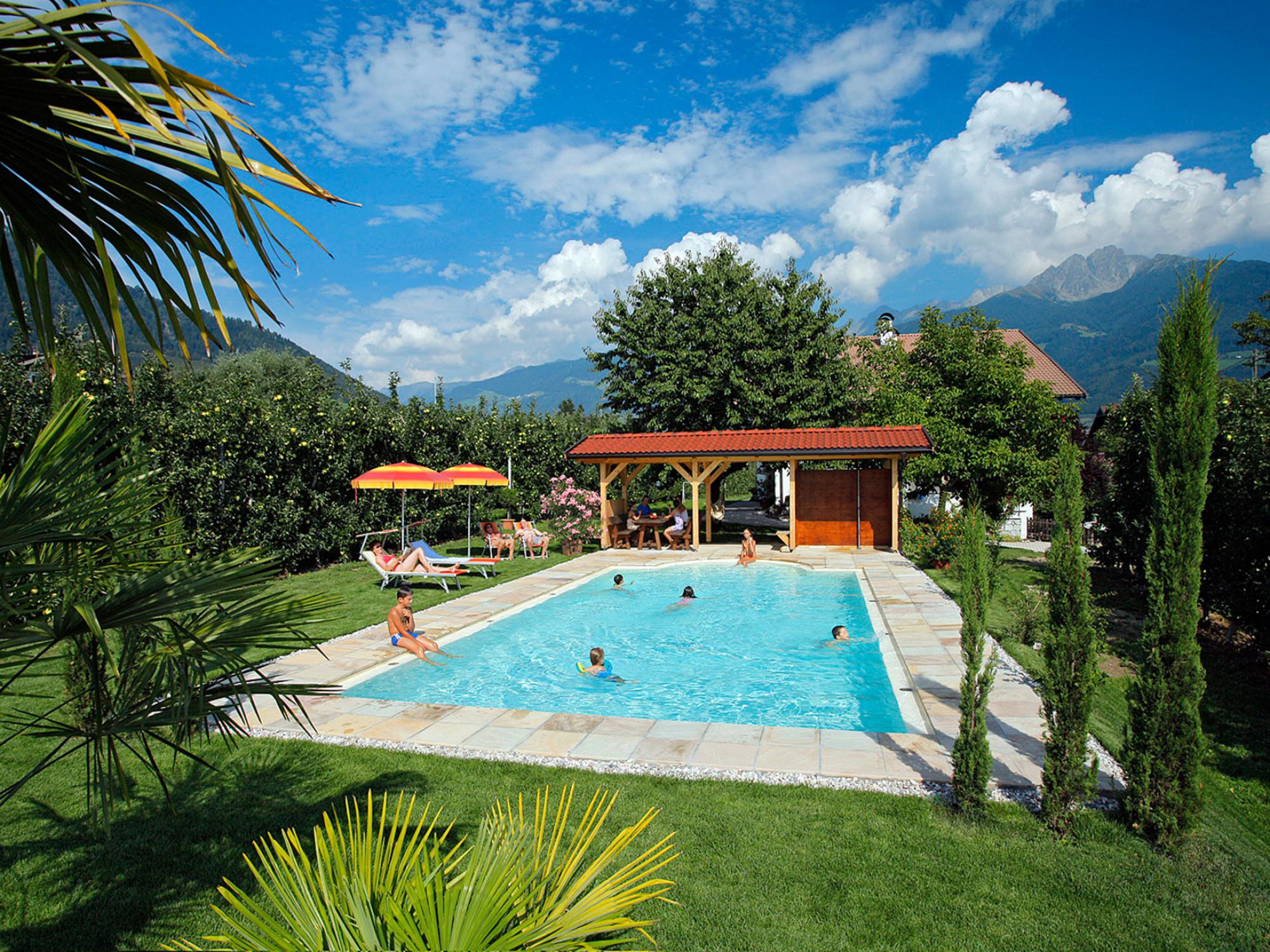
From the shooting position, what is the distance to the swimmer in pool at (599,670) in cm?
891

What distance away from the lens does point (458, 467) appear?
48.8 feet

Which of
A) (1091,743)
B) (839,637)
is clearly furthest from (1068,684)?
(839,637)

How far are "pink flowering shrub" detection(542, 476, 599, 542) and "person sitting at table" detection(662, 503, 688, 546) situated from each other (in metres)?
2.12

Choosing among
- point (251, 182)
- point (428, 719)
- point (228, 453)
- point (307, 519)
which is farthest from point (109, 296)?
point (307, 519)

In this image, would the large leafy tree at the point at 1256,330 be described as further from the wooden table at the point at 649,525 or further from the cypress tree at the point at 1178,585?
the cypress tree at the point at 1178,585

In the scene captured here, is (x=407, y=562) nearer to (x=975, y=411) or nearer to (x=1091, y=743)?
(x=1091, y=743)

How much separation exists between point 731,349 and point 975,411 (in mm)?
7199

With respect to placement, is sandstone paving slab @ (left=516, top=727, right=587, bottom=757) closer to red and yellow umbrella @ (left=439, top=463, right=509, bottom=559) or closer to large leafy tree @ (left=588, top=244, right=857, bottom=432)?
red and yellow umbrella @ (left=439, top=463, right=509, bottom=559)

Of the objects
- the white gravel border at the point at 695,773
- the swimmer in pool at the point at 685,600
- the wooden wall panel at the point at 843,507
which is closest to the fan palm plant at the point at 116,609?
the white gravel border at the point at 695,773

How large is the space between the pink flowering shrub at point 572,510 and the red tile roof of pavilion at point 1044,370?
36.6ft

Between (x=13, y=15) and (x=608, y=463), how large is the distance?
1710 centimetres

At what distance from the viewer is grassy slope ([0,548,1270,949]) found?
3.34 metres

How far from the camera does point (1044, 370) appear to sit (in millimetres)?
31938

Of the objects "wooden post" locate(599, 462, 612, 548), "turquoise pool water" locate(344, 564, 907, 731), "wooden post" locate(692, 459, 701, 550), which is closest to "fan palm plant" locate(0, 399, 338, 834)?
"turquoise pool water" locate(344, 564, 907, 731)
